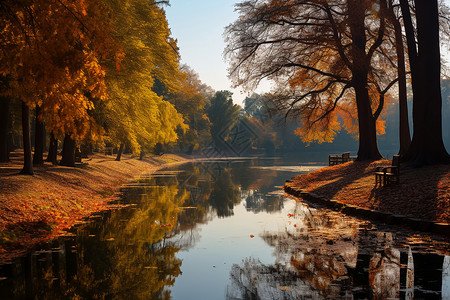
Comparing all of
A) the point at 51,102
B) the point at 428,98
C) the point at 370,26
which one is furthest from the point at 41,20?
the point at 370,26

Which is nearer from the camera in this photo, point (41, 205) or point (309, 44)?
point (41, 205)

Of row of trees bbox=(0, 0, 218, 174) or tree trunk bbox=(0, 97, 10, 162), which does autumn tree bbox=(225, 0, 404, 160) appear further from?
tree trunk bbox=(0, 97, 10, 162)

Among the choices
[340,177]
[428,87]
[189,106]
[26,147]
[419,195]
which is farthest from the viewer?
[189,106]

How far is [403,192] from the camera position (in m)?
13.3

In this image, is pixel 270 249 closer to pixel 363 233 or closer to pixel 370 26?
pixel 363 233

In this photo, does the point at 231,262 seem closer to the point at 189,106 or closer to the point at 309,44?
the point at 309,44

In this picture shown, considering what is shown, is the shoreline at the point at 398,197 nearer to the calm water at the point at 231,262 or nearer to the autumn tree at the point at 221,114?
the calm water at the point at 231,262

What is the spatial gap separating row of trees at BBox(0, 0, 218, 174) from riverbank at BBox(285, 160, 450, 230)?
8.18m

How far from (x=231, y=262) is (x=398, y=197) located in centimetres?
759

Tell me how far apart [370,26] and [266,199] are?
14.8 m

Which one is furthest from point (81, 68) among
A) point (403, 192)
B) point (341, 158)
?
point (341, 158)

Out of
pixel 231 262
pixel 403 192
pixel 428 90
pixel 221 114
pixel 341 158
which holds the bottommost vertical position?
pixel 231 262

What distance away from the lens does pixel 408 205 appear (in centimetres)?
1188

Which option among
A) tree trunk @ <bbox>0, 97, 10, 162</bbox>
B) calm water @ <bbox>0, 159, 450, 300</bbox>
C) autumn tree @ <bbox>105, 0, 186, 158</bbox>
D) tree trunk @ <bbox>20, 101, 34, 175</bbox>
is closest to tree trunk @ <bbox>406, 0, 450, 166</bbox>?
calm water @ <bbox>0, 159, 450, 300</bbox>
